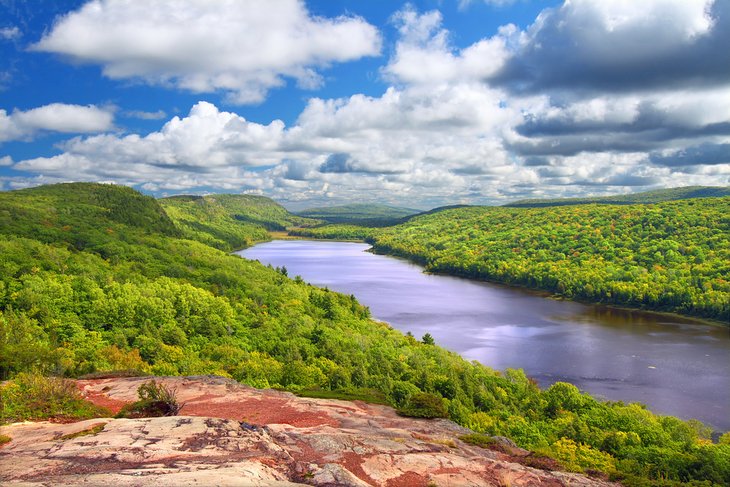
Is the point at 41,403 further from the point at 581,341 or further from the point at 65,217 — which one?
the point at 65,217

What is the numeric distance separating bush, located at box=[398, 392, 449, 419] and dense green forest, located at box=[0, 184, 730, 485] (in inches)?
6.7

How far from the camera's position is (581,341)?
9056cm

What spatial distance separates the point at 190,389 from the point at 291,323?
141 feet

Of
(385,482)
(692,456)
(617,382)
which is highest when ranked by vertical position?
(385,482)

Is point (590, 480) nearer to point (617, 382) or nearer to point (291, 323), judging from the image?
point (617, 382)

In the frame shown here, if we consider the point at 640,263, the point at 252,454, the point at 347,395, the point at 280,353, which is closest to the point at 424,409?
the point at 347,395

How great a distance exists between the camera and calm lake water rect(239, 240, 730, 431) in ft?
214

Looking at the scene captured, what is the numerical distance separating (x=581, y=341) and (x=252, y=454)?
276 feet

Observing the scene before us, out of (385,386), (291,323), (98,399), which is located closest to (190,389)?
(98,399)

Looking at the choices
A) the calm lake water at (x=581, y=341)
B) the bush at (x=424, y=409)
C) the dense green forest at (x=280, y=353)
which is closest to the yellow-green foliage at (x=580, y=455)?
the dense green forest at (x=280, y=353)

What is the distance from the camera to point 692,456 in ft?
118

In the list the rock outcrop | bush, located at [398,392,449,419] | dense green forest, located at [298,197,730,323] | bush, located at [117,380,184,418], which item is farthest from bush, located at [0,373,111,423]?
dense green forest, located at [298,197,730,323]

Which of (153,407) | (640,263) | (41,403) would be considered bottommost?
(640,263)

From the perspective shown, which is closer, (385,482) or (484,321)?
(385,482)
